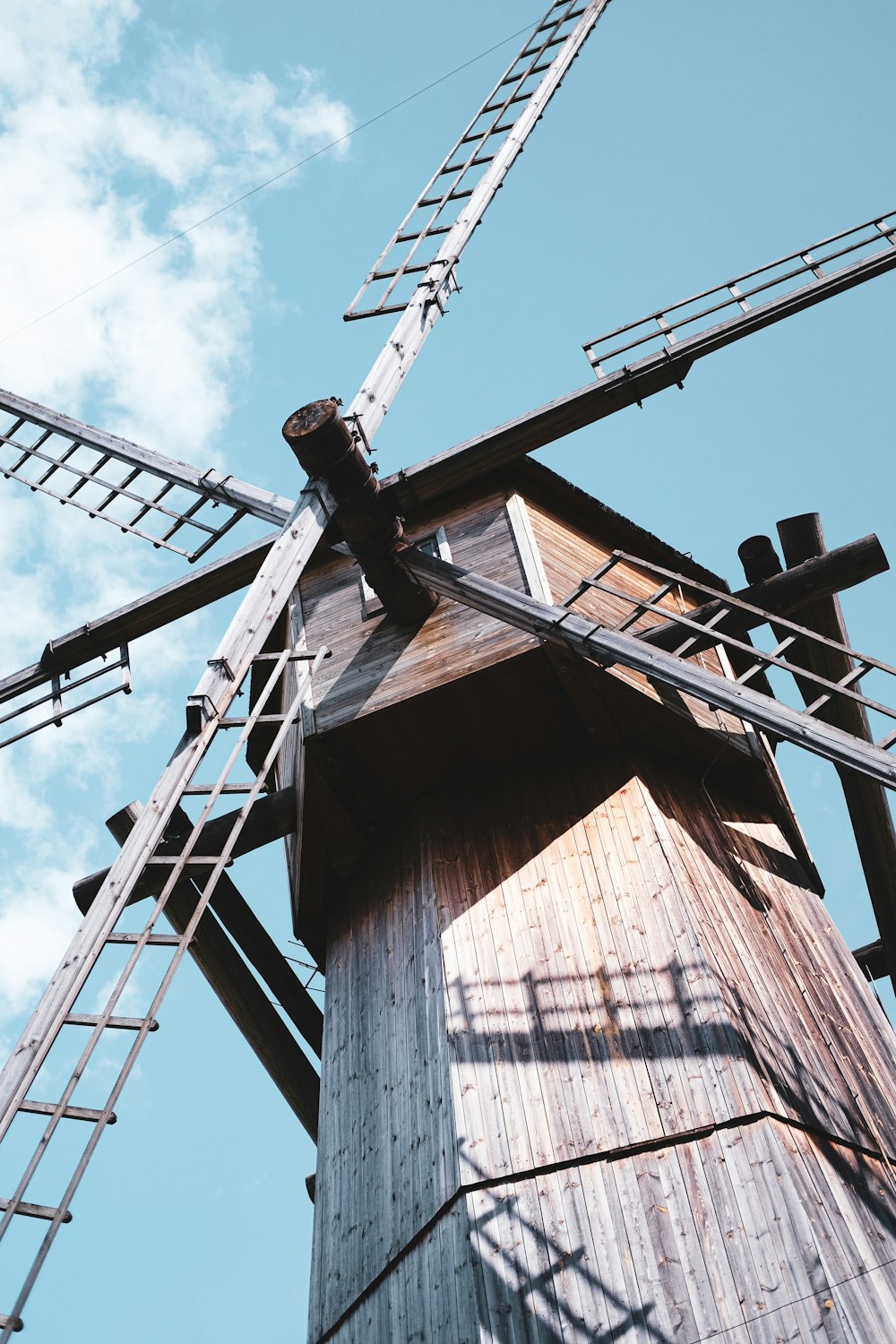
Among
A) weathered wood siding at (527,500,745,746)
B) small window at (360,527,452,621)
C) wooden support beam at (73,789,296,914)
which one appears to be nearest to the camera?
weathered wood siding at (527,500,745,746)

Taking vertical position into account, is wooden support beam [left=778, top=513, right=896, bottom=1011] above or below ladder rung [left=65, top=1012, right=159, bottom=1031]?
above

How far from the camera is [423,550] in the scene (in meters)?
10.3

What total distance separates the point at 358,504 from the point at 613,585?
221cm

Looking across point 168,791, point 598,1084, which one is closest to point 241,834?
point 168,791

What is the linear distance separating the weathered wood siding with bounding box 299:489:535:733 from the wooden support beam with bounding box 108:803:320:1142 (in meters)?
1.96

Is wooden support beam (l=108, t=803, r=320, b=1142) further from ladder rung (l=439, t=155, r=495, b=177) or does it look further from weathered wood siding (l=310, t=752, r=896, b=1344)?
ladder rung (l=439, t=155, r=495, b=177)

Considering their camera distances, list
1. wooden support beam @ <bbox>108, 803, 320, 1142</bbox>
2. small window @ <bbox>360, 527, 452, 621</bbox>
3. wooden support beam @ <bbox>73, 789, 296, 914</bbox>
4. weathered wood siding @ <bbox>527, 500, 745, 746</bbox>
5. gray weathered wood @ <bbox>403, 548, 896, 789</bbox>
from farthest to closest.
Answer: wooden support beam @ <bbox>108, 803, 320, 1142</bbox>, small window @ <bbox>360, 527, 452, 621</bbox>, wooden support beam @ <bbox>73, 789, 296, 914</bbox>, weathered wood siding @ <bbox>527, 500, 745, 746</bbox>, gray weathered wood @ <bbox>403, 548, 896, 789</bbox>

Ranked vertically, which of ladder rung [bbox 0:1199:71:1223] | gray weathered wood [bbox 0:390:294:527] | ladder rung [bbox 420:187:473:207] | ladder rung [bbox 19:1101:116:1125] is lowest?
ladder rung [bbox 0:1199:71:1223]

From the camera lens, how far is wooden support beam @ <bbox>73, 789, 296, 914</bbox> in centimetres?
966

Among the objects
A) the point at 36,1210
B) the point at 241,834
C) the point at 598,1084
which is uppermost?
the point at 241,834

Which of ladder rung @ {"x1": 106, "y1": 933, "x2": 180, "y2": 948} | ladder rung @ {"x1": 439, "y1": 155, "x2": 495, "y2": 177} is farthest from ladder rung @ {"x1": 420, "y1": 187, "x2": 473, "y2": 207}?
ladder rung @ {"x1": 106, "y1": 933, "x2": 180, "y2": 948}

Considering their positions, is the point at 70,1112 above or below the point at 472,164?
below

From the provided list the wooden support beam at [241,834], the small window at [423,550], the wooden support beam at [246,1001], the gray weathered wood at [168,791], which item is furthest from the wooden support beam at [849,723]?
the wooden support beam at [246,1001]

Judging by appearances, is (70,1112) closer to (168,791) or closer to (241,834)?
(168,791)
